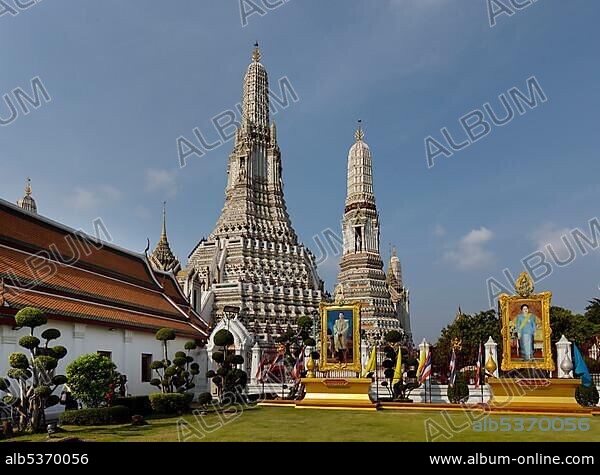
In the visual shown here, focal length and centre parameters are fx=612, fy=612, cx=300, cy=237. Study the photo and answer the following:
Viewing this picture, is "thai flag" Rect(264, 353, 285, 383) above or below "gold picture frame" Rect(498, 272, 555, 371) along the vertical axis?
below

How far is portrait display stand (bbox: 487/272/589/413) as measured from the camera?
2209cm

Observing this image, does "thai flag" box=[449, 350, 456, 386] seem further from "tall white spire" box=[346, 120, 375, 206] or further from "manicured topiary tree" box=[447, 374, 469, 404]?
"tall white spire" box=[346, 120, 375, 206]

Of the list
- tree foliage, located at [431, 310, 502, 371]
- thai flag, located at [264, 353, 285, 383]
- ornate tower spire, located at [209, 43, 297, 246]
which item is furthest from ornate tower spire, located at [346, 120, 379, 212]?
thai flag, located at [264, 353, 285, 383]

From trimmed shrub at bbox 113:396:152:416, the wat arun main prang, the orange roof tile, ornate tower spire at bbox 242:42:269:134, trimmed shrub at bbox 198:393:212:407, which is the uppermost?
ornate tower spire at bbox 242:42:269:134

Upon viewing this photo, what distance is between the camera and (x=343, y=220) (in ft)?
230

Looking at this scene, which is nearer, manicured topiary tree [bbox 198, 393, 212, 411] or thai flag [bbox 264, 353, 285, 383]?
manicured topiary tree [bbox 198, 393, 212, 411]

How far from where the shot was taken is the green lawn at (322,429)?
15.0 meters

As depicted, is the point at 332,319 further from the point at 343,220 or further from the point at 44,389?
the point at 343,220

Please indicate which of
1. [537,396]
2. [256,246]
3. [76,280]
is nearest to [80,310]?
[76,280]

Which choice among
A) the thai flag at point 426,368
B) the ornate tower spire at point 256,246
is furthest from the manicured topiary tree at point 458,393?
the ornate tower spire at point 256,246

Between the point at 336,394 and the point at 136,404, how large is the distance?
8.16 meters
